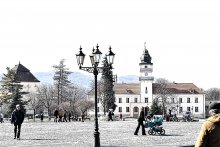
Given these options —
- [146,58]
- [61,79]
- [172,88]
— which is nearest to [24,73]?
[146,58]

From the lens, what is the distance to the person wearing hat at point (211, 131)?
7316 millimetres

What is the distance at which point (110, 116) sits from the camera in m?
60.2

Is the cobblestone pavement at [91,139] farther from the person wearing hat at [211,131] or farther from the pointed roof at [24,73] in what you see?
the pointed roof at [24,73]

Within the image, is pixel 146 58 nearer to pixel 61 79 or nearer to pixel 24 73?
pixel 61 79

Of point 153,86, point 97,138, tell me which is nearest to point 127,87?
point 153,86

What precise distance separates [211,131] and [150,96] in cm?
13670

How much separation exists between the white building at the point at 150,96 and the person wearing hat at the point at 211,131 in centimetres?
13257

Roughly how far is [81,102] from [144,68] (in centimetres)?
2806

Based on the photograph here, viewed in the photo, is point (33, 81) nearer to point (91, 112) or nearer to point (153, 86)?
point (91, 112)

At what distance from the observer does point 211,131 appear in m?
7.36

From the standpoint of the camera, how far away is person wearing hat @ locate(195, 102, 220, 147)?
732 cm

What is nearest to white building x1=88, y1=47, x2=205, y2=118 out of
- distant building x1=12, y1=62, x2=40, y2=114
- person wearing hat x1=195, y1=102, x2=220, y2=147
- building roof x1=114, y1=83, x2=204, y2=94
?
building roof x1=114, y1=83, x2=204, y2=94

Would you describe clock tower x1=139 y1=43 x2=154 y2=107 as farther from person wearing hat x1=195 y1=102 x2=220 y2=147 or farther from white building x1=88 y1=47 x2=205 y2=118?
person wearing hat x1=195 y1=102 x2=220 y2=147

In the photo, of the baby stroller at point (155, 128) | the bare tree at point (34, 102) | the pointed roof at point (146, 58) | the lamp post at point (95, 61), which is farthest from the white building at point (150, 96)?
the lamp post at point (95, 61)
